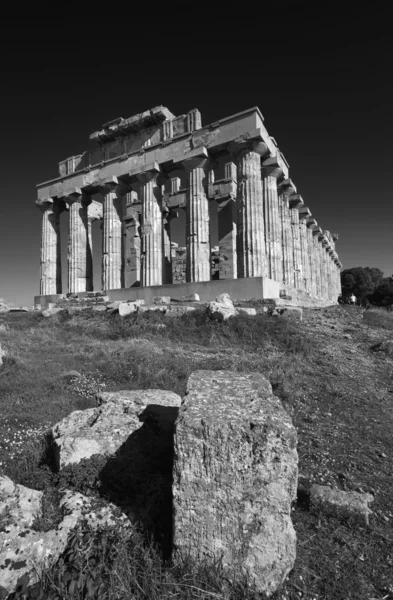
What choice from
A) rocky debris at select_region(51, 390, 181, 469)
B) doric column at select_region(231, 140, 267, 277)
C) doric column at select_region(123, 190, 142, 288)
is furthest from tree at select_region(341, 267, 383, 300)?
rocky debris at select_region(51, 390, 181, 469)

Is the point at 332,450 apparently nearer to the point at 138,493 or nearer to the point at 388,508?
the point at 388,508

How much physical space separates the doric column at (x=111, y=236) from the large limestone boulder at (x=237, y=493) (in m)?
18.9

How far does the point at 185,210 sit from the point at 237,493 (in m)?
20.4

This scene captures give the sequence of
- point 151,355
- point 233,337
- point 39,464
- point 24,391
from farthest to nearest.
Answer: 1. point 233,337
2. point 151,355
3. point 24,391
4. point 39,464

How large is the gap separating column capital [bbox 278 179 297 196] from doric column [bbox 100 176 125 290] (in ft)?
33.4

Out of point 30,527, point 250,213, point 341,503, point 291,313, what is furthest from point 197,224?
point 30,527

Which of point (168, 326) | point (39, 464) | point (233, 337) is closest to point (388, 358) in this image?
point (233, 337)

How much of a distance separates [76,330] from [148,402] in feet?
25.5

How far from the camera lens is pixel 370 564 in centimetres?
246

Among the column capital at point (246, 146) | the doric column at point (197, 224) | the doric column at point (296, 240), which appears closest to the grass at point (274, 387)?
the doric column at point (197, 224)

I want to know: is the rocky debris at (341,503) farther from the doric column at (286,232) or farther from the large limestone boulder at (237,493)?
the doric column at (286,232)

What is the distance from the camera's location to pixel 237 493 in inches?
89.1

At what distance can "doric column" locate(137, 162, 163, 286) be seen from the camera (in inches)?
742

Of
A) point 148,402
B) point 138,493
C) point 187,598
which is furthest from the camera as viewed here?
point 148,402
